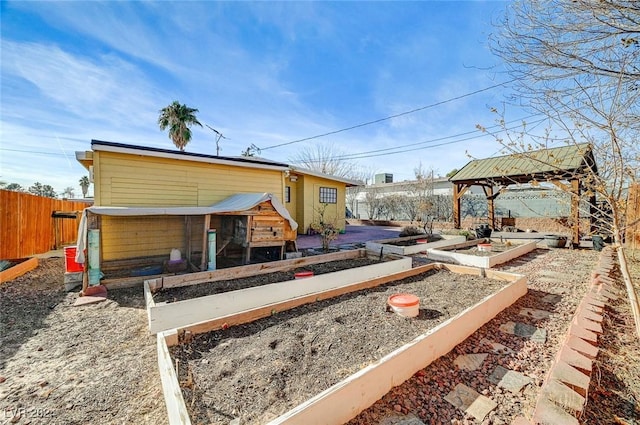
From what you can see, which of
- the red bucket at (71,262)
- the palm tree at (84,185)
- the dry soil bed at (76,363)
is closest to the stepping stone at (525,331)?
the dry soil bed at (76,363)

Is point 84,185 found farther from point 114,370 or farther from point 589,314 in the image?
point 589,314

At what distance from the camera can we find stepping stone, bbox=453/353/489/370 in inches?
94.0

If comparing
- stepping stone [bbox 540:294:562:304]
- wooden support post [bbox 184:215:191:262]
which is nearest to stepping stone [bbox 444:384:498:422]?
stepping stone [bbox 540:294:562:304]

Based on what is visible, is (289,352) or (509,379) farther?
(289,352)

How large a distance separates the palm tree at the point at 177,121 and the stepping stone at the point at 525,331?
61.9 feet

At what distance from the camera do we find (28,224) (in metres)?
7.16

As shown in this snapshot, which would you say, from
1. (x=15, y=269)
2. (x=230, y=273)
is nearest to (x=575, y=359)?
(x=230, y=273)

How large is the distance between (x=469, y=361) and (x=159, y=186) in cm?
698

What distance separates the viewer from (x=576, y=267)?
614cm

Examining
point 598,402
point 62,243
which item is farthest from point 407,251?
point 62,243

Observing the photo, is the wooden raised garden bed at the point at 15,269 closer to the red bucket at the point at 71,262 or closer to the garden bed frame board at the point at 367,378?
the red bucket at the point at 71,262

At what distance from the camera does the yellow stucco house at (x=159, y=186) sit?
18.9 ft

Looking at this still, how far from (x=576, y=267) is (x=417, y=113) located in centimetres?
990

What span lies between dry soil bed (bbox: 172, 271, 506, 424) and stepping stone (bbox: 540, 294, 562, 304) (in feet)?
4.14
